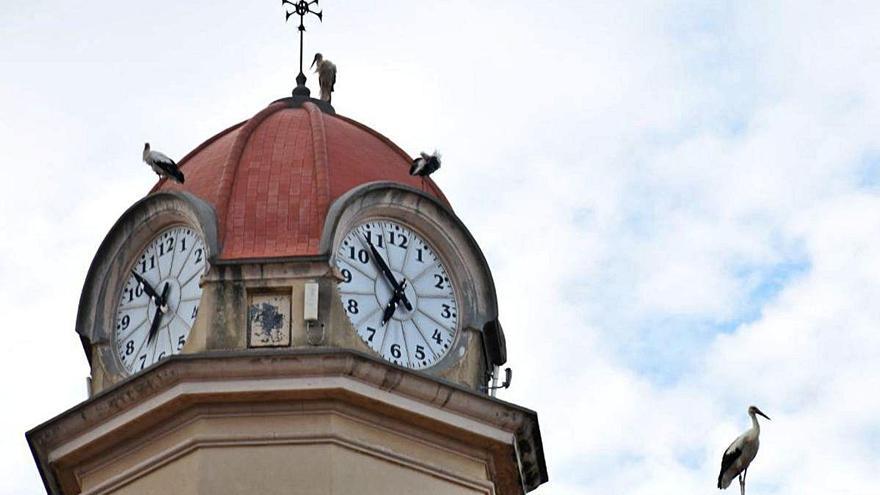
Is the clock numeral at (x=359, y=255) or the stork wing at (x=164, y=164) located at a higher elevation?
the stork wing at (x=164, y=164)

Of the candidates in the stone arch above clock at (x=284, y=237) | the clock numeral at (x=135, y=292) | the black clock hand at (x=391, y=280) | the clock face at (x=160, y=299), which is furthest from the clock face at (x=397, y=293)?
the clock numeral at (x=135, y=292)

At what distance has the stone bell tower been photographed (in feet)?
91.3

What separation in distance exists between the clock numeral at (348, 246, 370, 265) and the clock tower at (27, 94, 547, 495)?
18 millimetres

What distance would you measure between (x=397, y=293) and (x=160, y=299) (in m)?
2.39

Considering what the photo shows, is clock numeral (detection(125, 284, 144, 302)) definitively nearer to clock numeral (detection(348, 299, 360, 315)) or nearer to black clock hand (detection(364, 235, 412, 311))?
clock numeral (detection(348, 299, 360, 315))

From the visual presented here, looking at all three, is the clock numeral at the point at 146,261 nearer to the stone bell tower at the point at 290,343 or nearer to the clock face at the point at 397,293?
the stone bell tower at the point at 290,343

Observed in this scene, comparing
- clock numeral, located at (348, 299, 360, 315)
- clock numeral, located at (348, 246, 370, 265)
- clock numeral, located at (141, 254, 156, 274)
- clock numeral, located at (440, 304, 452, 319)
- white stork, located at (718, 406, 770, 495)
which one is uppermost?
clock numeral, located at (141, 254, 156, 274)

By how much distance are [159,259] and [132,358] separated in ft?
3.52

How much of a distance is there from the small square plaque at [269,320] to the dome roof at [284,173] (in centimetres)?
47

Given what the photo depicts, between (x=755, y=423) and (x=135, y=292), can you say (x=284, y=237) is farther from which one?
(x=755, y=423)

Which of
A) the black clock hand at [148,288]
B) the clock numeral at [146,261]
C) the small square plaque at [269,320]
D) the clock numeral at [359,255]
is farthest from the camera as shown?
the clock numeral at [146,261]

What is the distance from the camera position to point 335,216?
28.5m

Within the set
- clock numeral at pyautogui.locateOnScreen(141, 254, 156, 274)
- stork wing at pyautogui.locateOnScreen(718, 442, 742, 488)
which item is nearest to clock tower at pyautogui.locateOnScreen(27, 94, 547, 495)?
clock numeral at pyautogui.locateOnScreen(141, 254, 156, 274)

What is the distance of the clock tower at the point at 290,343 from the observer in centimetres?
2783
